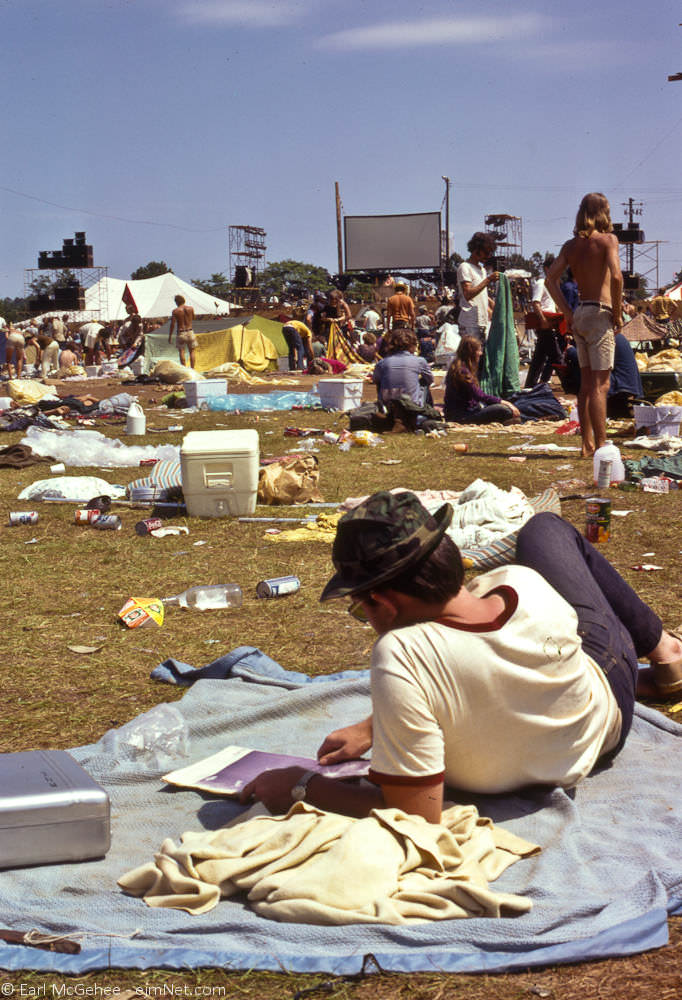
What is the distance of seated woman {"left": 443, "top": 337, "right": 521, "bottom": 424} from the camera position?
11.1 metres

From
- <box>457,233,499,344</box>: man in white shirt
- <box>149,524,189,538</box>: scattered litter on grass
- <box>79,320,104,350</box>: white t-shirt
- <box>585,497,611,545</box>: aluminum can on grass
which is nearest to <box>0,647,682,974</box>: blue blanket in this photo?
<box>585,497,611,545</box>: aluminum can on grass

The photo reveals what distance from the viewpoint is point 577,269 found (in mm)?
7996

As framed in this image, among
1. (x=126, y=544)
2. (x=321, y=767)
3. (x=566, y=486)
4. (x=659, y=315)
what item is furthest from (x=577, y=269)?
(x=659, y=315)

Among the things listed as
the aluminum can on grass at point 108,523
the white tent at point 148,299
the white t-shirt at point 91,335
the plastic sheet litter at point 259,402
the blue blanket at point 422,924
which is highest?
the white tent at point 148,299

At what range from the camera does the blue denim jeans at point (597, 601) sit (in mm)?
2895

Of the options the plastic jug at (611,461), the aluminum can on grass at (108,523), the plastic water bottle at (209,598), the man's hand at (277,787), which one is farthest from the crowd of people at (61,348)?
the man's hand at (277,787)

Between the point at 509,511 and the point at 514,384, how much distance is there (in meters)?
6.84

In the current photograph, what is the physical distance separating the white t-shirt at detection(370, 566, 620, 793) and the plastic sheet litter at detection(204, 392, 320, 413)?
11357mm

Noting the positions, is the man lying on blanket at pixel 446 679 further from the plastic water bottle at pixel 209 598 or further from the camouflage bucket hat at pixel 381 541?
the plastic water bottle at pixel 209 598

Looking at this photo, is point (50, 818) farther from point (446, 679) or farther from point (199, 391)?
point (199, 391)

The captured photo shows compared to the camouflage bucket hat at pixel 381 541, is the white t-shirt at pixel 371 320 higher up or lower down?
higher up

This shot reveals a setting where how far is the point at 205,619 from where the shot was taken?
4746 millimetres

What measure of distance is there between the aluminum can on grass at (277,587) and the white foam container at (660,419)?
16.9 feet

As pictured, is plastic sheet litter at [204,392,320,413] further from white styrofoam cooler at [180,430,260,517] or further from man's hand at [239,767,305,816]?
man's hand at [239,767,305,816]
